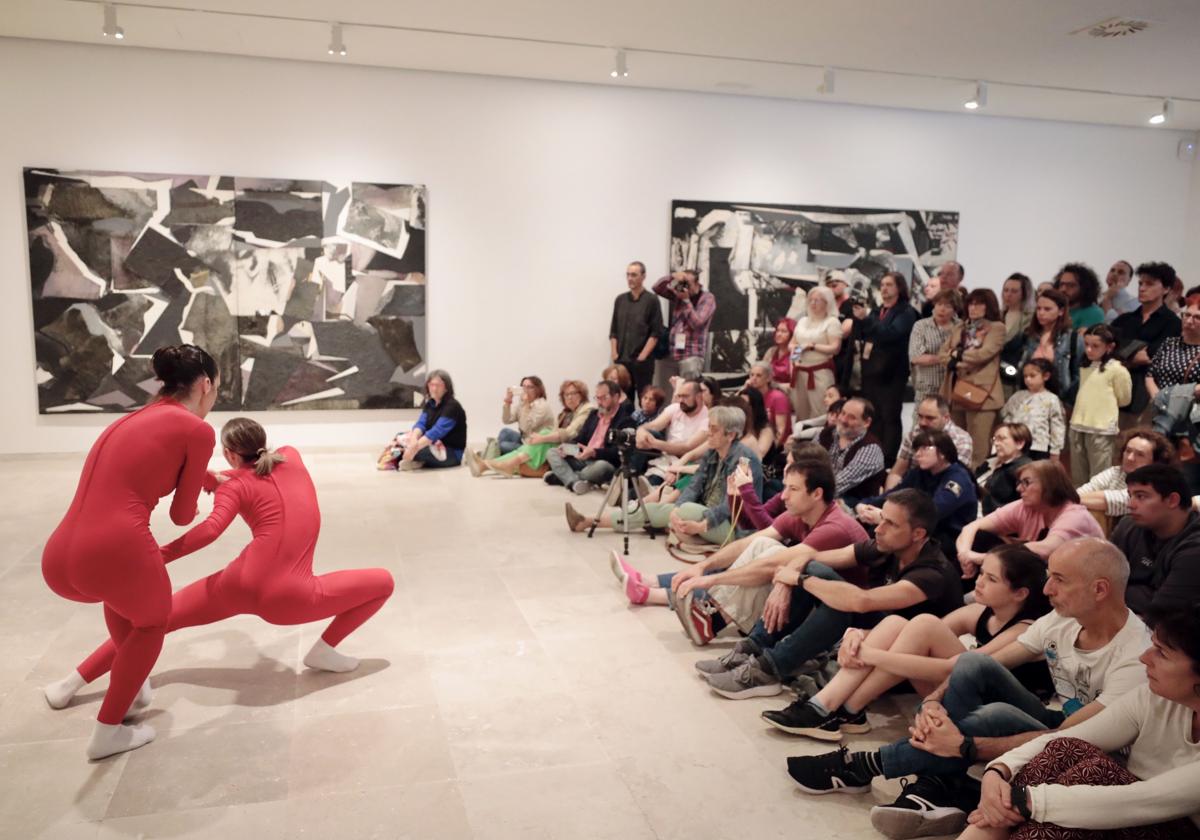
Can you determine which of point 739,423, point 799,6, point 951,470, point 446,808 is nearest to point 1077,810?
point 446,808

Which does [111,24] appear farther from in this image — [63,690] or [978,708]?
[978,708]

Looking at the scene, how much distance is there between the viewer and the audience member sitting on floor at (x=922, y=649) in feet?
10.6

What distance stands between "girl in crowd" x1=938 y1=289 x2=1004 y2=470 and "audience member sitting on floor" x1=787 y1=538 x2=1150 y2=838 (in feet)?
12.4

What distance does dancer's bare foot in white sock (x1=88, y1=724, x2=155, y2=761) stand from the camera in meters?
3.21

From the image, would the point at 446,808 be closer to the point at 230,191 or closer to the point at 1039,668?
the point at 1039,668

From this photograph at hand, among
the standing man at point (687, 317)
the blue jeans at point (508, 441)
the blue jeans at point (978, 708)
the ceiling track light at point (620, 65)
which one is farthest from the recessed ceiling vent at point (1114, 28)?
the blue jeans at point (978, 708)

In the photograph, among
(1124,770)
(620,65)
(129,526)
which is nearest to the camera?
(1124,770)

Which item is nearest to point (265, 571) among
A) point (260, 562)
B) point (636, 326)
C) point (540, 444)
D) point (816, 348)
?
point (260, 562)

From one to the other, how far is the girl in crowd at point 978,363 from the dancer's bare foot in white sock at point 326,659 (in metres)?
4.48

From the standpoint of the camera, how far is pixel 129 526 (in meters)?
3.07

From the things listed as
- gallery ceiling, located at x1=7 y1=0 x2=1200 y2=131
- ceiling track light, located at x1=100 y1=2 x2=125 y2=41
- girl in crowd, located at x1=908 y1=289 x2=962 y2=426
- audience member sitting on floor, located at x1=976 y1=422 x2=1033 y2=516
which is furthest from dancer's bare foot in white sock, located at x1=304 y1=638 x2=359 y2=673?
ceiling track light, located at x1=100 y1=2 x2=125 y2=41

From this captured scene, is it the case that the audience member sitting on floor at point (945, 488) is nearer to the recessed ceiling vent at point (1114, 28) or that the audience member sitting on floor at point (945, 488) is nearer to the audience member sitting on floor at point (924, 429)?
the audience member sitting on floor at point (924, 429)

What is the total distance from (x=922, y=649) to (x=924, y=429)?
6.73ft

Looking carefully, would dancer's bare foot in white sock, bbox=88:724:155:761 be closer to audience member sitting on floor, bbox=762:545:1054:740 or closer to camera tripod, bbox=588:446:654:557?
audience member sitting on floor, bbox=762:545:1054:740
